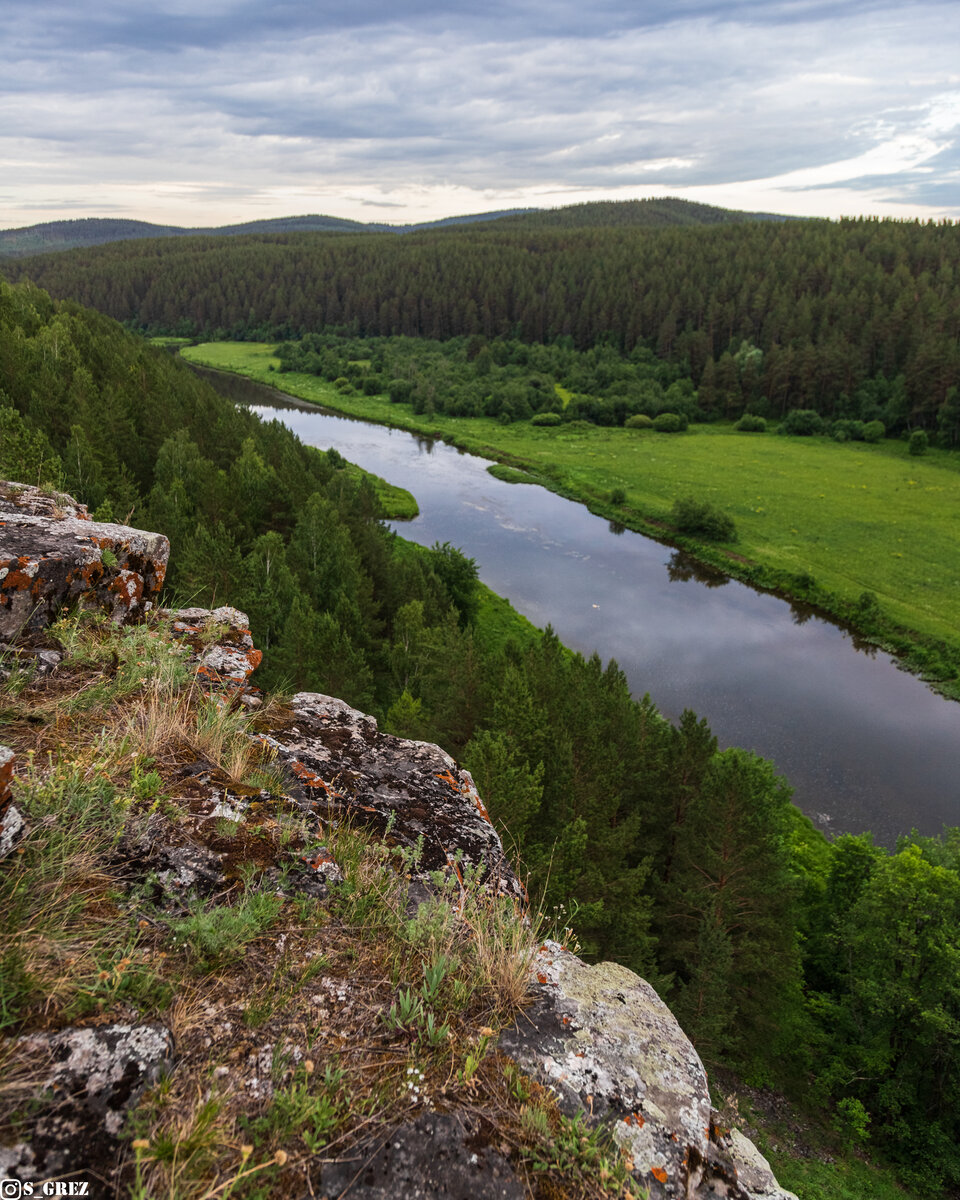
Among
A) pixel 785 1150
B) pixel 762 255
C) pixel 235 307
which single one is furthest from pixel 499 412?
pixel 235 307

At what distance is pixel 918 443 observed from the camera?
8281 centimetres

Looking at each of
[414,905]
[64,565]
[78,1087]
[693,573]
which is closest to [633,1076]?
[414,905]

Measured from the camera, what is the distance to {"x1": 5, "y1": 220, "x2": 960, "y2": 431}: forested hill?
100 m

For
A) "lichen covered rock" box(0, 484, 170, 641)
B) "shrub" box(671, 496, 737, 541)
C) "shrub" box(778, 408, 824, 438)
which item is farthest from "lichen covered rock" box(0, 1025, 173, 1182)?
"shrub" box(778, 408, 824, 438)

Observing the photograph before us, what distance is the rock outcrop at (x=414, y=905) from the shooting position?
104 inches

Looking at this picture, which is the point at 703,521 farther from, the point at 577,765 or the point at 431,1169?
the point at 431,1169

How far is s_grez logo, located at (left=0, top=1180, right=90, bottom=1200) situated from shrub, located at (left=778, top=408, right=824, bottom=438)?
347ft

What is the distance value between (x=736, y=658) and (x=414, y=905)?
39659mm

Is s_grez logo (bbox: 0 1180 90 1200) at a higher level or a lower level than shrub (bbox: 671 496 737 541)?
higher

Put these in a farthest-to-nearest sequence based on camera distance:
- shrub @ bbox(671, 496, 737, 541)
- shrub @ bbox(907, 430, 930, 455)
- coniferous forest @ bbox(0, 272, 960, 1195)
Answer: shrub @ bbox(907, 430, 930, 455), shrub @ bbox(671, 496, 737, 541), coniferous forest @ bbox(0, 272, 960, 1195)

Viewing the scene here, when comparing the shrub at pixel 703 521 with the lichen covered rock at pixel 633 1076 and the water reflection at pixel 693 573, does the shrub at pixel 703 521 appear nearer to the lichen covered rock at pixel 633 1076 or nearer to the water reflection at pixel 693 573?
the water reflection at pixel 693 573

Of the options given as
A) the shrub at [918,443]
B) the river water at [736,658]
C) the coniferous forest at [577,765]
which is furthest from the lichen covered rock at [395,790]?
the shrub at [918,443]

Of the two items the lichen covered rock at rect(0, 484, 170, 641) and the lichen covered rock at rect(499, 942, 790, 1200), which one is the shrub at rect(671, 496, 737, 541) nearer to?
the lichen covered rock at rect(0, 484, 170, 641)

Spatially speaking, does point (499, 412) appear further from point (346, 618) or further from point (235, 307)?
point (235, 307)
